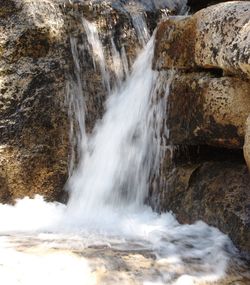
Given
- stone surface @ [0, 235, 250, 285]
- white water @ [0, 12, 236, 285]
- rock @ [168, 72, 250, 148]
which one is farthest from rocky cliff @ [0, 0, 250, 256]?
stone surface @ [0, 235, 250, 285]

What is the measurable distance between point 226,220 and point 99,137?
2392mm

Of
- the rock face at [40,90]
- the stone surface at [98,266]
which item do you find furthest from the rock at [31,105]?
the stone surface at [98,266]

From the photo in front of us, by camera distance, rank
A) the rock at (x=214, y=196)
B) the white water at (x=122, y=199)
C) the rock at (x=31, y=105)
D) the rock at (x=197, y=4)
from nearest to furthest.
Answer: the white water at (x=122, y=199)
the rock at (x=214, y=196)
the rock at (x=31, y=105)
the rock at (x=197, y=4)

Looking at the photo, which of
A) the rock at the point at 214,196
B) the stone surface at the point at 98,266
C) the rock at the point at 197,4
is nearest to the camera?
the stone surface at the point at 98,266

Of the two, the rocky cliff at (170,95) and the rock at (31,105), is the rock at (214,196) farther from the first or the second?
the rock at (31,105)

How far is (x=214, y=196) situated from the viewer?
460 centimetres

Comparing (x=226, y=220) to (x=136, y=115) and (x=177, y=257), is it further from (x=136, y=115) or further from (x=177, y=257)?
(x=136, y=115)

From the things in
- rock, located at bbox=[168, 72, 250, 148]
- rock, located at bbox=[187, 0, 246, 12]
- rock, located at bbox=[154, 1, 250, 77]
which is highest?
rock, located at bbox=[187, 0, 246, 12]

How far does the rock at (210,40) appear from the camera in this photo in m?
4.18

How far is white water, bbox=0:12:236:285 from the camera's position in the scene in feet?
13.1

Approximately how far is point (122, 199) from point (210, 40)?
2224mm

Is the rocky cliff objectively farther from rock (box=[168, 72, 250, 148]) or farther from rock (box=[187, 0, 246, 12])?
rock (box=[187, 0, 246, 12])

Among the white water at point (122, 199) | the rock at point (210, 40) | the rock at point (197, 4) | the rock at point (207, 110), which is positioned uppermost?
the rock at point (197, 4)

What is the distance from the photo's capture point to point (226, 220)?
14.0ft
